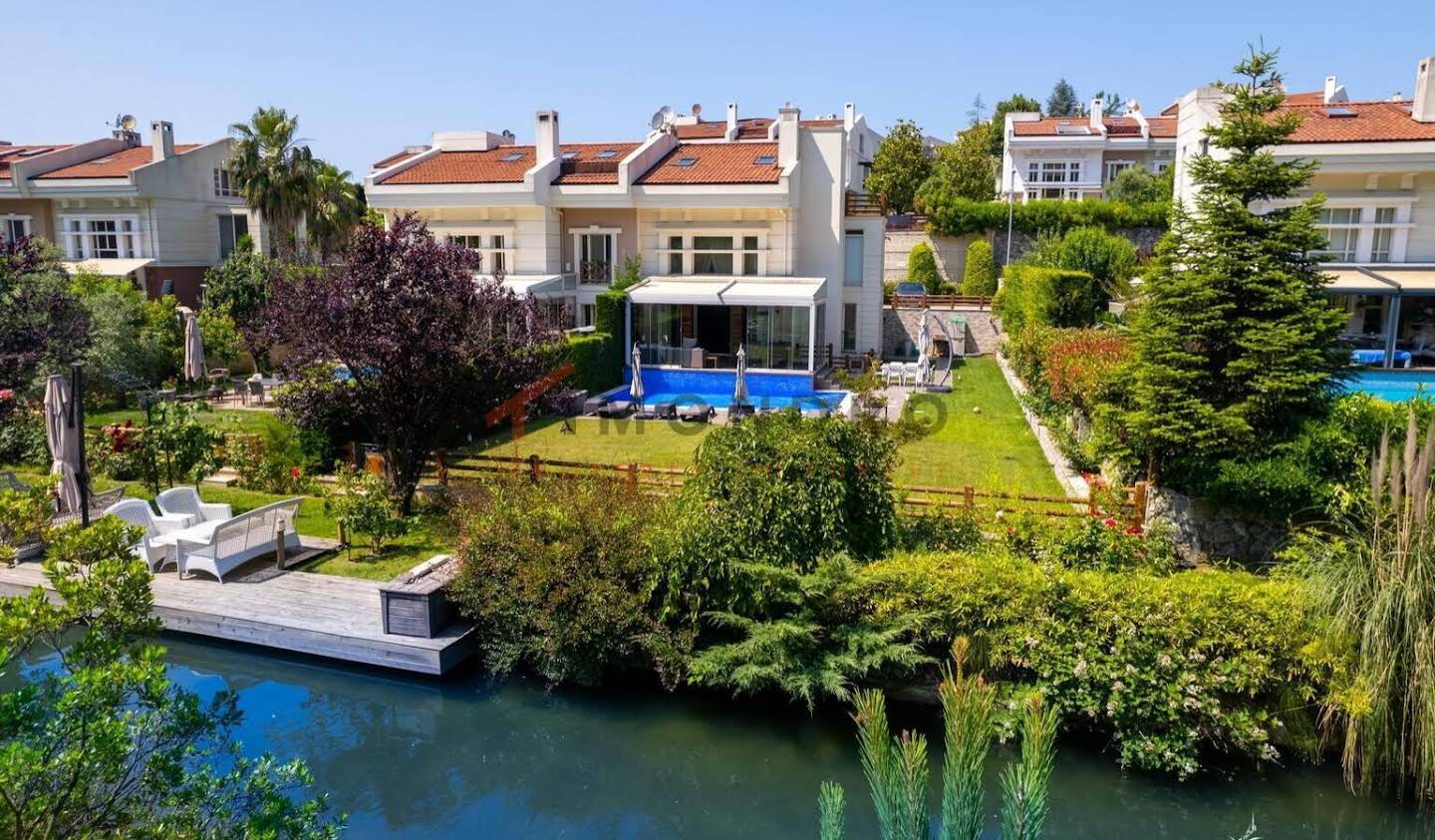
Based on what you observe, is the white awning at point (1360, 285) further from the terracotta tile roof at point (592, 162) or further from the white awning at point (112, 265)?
the white awning at point (112, 265)

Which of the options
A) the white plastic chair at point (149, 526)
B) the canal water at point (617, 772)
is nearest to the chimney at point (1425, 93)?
the canal water at point (617, 772)

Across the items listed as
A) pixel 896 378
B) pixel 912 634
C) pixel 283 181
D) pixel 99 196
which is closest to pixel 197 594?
pixel 912 634

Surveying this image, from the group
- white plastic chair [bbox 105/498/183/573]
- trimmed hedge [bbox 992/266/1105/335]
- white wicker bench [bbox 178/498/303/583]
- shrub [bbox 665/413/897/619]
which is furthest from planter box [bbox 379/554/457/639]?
trimmed hedge [bbox 992/266/1105/335]

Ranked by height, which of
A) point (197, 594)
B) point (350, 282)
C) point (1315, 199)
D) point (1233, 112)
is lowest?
point (197, 594)

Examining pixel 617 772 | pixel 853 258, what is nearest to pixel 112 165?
pixel 853 258

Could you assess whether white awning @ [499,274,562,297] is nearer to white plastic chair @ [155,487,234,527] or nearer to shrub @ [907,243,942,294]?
white plastic chair @ [155,487,234,527]

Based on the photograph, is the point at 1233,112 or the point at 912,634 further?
the point at 1233,112

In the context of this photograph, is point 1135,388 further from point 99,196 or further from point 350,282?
point 99,196
